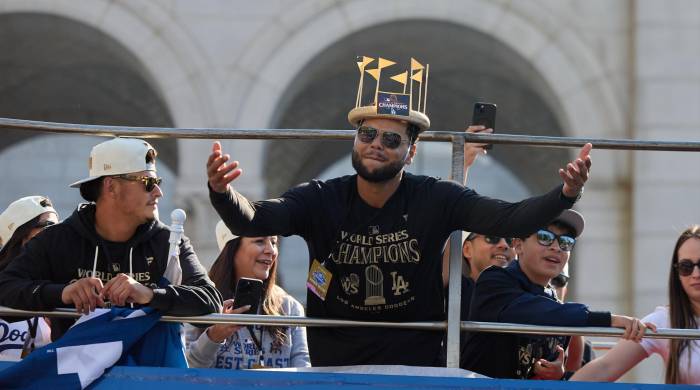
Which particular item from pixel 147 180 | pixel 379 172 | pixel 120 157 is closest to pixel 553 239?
pixel 379 172

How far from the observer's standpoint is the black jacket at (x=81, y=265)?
5.58 meters

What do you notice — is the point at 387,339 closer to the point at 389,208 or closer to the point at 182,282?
the point at 389,208

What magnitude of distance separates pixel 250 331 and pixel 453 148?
1.64 m

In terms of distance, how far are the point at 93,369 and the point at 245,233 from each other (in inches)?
34.2

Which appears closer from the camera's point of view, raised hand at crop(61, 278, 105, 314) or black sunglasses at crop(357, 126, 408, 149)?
raised hand at crop(61, 278, 105, 314)

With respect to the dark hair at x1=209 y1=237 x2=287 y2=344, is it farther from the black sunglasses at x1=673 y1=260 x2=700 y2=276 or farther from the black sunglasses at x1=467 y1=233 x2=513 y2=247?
the black sunglasses at x1=673 y1=260 x2=700 y2=276

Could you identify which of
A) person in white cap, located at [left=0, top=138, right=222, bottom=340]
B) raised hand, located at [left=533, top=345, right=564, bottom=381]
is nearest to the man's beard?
person in white cap, located at [left=0, top=138, right=222, bottom=340]

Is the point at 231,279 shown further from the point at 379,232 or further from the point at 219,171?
the point at 219,171

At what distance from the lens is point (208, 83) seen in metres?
14.8

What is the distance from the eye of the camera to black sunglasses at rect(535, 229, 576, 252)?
619 cm

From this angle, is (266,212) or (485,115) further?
(485,115)

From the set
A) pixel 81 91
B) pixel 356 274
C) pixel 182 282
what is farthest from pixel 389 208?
pixel 81 91

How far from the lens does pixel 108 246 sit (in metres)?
5.86

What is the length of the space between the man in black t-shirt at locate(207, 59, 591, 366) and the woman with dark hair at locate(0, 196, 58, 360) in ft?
5.70
